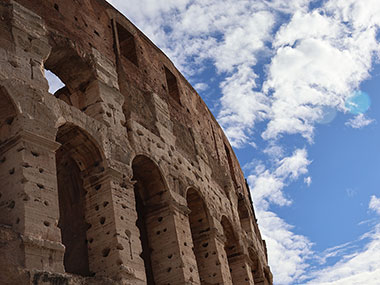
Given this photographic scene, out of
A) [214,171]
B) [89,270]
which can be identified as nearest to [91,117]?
[89,270]

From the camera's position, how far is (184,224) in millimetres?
11078

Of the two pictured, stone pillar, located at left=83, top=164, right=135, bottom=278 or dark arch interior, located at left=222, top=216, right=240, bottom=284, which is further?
dark arch interior, located at left=222, top=216, right=240, bottom=284

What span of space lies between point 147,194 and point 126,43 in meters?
4.15

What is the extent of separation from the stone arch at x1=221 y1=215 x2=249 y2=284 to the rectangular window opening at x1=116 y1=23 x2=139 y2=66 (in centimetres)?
504

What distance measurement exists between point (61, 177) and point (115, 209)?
7.90 feet

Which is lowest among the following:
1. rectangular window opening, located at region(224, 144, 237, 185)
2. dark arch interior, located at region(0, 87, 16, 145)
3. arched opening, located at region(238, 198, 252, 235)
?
dark arch interior, located at region(0, 87, 16, 145)

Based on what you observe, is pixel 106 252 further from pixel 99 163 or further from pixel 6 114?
pixel 6 114

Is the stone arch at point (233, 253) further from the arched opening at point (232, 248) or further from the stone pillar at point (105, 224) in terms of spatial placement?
the stone pillar at point (105, 224)

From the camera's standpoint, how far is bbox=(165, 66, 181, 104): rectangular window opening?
579 inches

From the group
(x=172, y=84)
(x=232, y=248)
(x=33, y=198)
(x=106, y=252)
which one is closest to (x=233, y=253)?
(x=232, y=248)

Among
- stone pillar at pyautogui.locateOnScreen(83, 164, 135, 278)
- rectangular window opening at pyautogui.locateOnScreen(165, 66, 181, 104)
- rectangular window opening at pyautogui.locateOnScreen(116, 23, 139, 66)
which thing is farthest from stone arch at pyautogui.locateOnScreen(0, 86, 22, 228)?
rectangular window opening at pyautogui.locateOnScreen(165, 66, 181, 104)

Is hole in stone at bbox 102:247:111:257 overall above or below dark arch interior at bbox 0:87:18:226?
below

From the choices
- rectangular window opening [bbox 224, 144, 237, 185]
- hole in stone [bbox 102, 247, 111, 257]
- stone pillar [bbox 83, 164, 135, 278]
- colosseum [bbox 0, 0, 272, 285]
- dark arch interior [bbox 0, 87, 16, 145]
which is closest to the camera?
colosseum [bbox 0, 0, 272, 285]

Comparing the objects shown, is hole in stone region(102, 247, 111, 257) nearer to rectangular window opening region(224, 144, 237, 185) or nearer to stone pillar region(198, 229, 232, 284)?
stone pillar region(198, 229, 232, 284)
